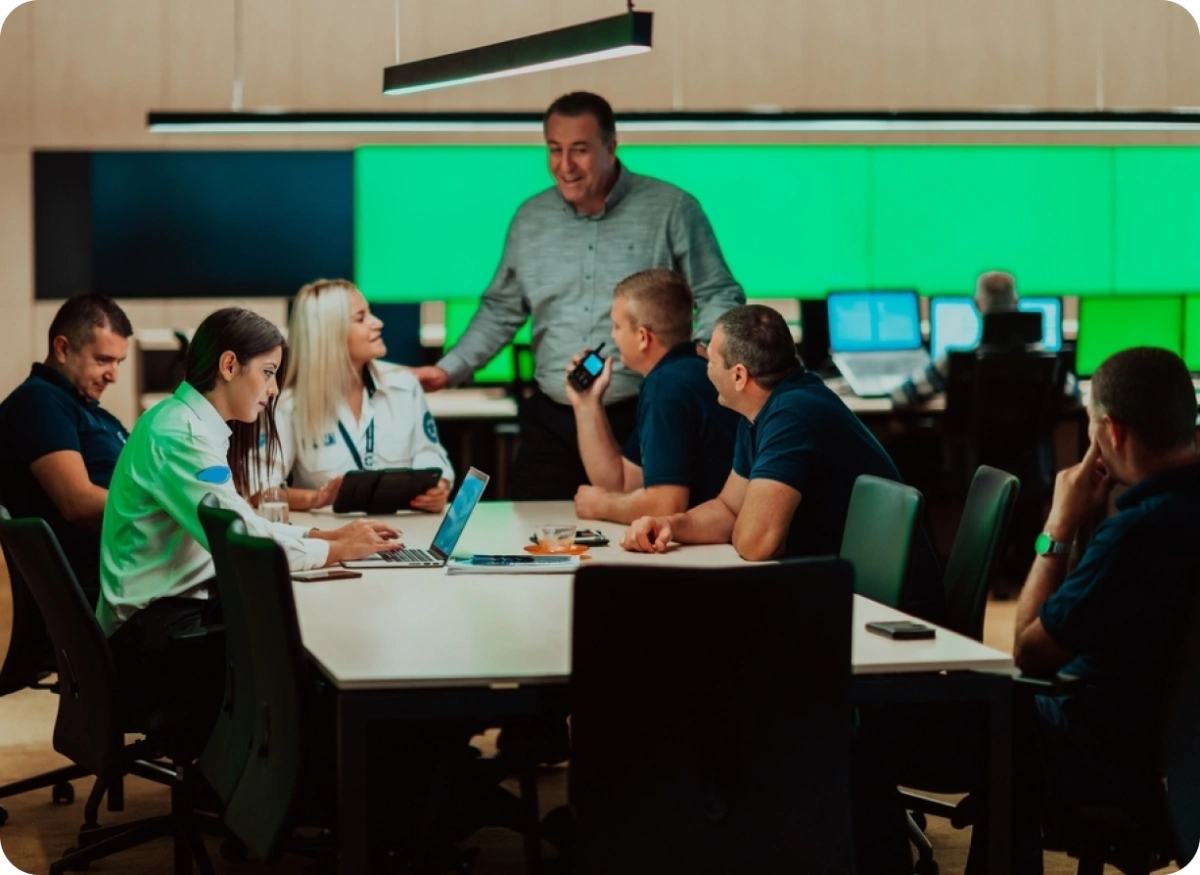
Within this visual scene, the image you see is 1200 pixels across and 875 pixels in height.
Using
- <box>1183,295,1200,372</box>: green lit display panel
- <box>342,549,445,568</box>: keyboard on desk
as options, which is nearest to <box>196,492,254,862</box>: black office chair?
<box>342,549,445,568</box>: keyboard on desk

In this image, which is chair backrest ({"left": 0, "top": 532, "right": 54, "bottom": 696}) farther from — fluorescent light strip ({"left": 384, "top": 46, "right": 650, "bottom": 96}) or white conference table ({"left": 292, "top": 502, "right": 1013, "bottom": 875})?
fluorescent light strip ({"left": 384, "top": 46, "right": 650, "bottom": 96})

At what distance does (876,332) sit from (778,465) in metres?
4.90

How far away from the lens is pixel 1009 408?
21.5 ft

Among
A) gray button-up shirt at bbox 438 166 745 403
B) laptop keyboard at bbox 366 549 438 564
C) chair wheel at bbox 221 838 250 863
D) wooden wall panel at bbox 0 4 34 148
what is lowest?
chair wheel at bbox 221 838 250 863

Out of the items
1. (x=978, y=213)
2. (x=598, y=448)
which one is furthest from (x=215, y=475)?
(x=978, y=213)

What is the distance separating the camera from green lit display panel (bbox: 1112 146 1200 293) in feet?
33.1

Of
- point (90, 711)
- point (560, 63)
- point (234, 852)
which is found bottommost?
point (234, 852)

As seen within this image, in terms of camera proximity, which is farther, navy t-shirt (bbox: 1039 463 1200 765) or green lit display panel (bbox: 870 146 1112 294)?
green lit display panel (bbox: 870 146 1112 294)

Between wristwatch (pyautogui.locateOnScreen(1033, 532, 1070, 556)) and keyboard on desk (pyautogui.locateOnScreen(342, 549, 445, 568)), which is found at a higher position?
wristwatch (pyautogui.locateOnScreen(1033, 532, 1070, 556))

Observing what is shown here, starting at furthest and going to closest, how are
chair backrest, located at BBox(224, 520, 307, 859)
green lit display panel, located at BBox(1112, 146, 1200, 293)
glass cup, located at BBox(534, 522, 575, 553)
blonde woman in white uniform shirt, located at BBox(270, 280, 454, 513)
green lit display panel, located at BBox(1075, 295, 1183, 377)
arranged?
green lit display panel, located at BBox(1112, 146, 1200, 293), green lit display panel, located at BBox(1075, 295, 1183, 377), blonde woman in white uniform shirt, located at BBox(270, 280, 454, 513), glass cup, located at BBox(534, 522, 575, 553), chair backrest, located at BBox(224, 520, 307, 859)

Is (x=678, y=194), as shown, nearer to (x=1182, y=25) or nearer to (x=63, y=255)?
(x=63, y=255)

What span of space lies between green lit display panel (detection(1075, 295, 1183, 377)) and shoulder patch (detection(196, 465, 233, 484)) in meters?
6.21

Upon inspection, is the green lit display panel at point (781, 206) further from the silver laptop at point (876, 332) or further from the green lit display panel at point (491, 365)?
the green lit display panel at point (491, 365)

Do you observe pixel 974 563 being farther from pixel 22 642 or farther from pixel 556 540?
pixel 22 642
